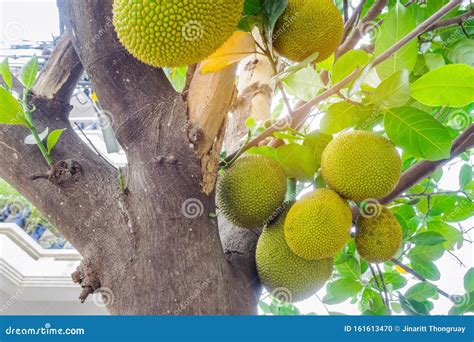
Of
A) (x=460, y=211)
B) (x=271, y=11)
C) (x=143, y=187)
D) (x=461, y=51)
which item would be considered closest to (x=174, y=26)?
(x=271, y=11)

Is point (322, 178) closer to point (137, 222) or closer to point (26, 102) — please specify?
point (137, 222)

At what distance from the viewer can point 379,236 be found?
28.9 inches

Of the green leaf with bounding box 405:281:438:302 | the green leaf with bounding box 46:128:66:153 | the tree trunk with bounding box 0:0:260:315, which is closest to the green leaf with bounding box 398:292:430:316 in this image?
the green leaf with bounding box 405:281:438:302

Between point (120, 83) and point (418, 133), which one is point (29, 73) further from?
point (418, 133)

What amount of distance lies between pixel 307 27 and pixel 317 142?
0.21 meters

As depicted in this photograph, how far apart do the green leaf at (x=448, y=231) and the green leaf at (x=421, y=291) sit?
0.19 m

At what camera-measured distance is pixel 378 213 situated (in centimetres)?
75

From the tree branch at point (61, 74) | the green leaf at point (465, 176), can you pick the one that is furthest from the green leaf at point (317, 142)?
the green leaf at point (465, 176)

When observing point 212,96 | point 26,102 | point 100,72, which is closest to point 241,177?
point 212,96

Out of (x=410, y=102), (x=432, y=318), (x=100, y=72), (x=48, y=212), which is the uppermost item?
(x=100, y=72)

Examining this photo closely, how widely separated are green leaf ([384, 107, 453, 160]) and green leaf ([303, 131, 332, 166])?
0.10 metres

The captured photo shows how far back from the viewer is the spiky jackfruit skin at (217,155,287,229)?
0.72m

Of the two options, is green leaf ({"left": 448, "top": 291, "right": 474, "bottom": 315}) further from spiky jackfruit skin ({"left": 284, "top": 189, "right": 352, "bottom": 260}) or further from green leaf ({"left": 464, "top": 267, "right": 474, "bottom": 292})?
spiky jackfruit skin ({"left": 284, "top": 189, "right": 352, "bottom": 260})

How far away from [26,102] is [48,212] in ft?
0.66
